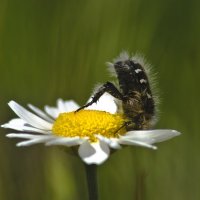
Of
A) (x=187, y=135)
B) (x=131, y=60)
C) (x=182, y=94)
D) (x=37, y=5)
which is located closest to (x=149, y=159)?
(x=187, y=135)

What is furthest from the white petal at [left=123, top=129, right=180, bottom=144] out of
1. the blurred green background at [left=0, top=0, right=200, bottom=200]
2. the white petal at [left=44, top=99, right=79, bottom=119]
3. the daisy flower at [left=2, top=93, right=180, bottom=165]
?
the blurred green background at [left=0, top=0, right=200, bottom=200]

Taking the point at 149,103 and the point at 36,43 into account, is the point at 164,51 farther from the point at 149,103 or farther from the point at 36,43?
the point at 149,103

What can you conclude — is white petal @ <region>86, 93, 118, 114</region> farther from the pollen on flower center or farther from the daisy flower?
the pollen on flower center

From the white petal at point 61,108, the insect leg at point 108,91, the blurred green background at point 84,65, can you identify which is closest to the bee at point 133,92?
the insect leg at point 108,91

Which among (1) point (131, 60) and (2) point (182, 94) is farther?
(2) point (182, 94)

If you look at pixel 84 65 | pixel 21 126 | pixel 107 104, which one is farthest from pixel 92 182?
pixel 84 65

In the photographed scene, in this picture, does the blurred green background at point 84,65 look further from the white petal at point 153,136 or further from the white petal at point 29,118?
the white petal at point 153,136
